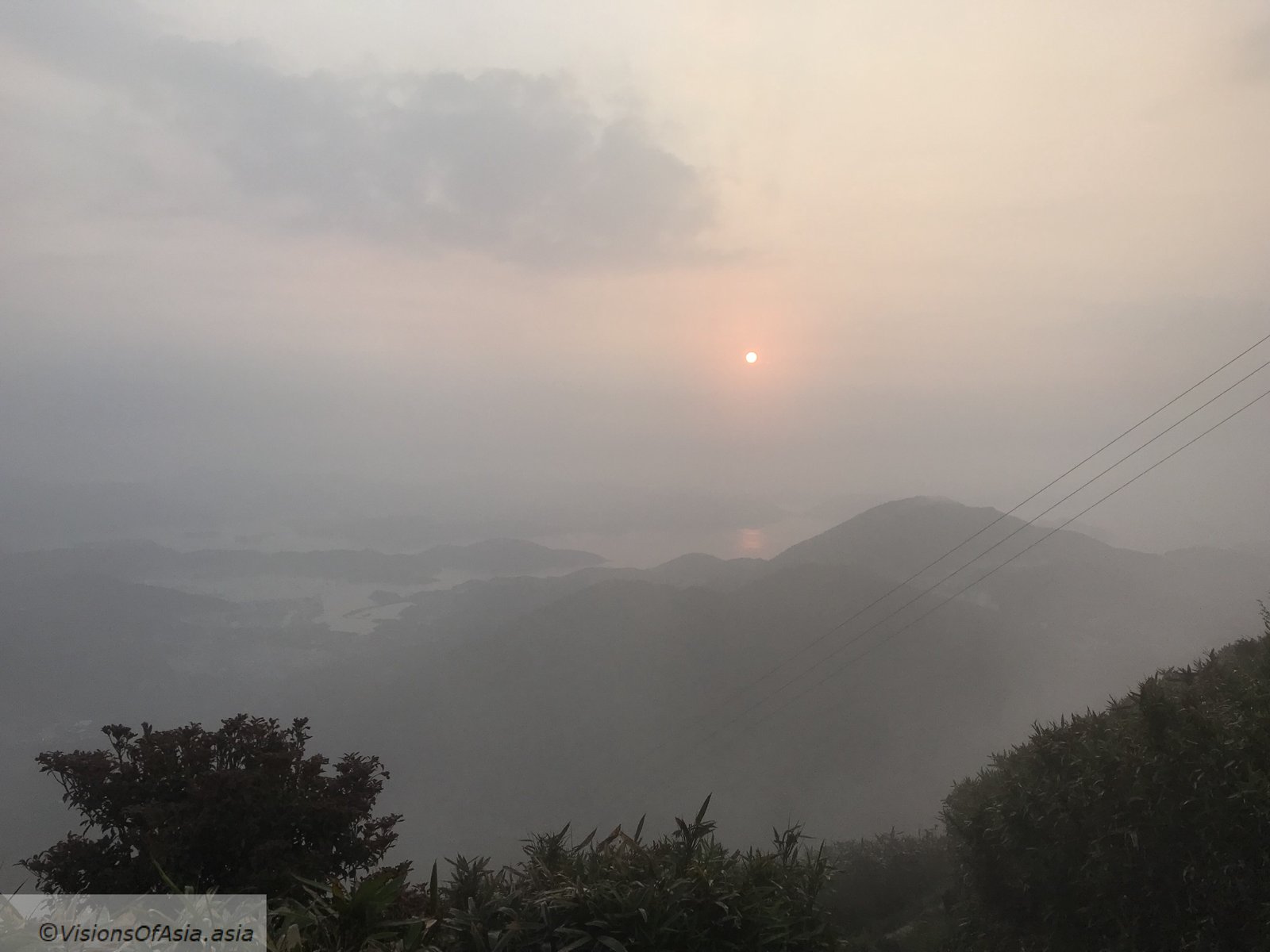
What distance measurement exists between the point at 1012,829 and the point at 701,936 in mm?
11535

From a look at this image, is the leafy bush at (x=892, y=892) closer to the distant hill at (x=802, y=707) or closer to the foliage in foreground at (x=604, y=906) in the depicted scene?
the foliage in foreground at (x=604, y=906)

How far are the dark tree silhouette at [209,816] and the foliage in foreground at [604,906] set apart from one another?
538 cm

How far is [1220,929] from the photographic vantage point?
39.5 ft

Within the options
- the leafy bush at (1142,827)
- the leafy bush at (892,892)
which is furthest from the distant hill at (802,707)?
the leafy bush at (1142,827)

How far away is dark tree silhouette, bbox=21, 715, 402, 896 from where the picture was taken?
39.0 feet

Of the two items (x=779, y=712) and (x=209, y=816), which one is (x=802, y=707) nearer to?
(x=779, y=712)

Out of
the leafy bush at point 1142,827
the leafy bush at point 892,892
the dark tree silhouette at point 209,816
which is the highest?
the dark tree silhouette at point 209,816

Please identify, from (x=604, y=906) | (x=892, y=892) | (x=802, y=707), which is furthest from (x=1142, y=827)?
(x=802, y=707)

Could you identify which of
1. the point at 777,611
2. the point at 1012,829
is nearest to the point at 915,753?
the point at 777,611

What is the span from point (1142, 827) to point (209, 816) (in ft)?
51.3

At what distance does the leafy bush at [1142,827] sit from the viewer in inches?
474

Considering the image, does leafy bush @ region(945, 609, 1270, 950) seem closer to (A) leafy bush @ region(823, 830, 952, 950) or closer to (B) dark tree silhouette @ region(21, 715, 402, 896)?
(A) leafy bush @ region(823, 830, 952, 950)

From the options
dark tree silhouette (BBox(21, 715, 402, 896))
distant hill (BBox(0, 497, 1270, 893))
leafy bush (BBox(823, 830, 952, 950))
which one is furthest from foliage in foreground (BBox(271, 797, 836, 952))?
distant hill (BBox(0, 497, 1270, 893))

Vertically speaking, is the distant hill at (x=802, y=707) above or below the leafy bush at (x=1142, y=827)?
above
